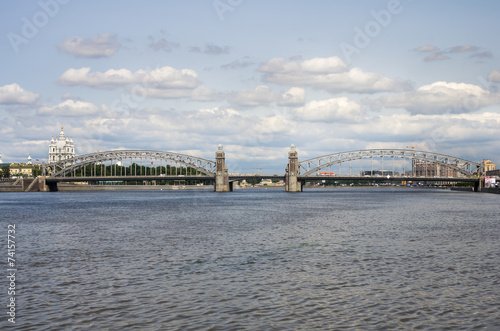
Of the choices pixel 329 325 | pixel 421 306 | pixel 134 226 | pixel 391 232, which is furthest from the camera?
pixel 134 226

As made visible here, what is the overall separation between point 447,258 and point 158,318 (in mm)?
16880

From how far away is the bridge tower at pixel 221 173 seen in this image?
179750 mm

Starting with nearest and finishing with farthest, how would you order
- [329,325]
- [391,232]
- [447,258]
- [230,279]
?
[329,325], [230,279], [447,258], [391,232]

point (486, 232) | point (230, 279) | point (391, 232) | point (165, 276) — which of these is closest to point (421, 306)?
point (230, 279)

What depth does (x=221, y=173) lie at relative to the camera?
7170 inches

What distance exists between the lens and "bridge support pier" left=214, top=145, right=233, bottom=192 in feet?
590

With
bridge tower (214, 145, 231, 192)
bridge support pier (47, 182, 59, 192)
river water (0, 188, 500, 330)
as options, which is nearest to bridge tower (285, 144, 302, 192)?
bridge tower (214, 145, 231, 192)

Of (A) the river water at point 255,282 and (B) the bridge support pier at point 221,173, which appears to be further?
(B) the bridge support pier at point 221,173

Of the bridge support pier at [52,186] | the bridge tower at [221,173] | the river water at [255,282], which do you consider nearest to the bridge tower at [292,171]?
the bridge tower at [221,173]

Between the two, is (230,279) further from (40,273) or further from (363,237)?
(363,237)

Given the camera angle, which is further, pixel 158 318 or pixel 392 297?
pixel 392 297

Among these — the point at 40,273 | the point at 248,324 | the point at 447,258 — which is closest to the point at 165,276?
the point at 40,273

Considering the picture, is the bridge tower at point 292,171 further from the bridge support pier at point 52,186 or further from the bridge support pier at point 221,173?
the bridge support pier at point 52,186

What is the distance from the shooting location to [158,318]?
15.6 metres
